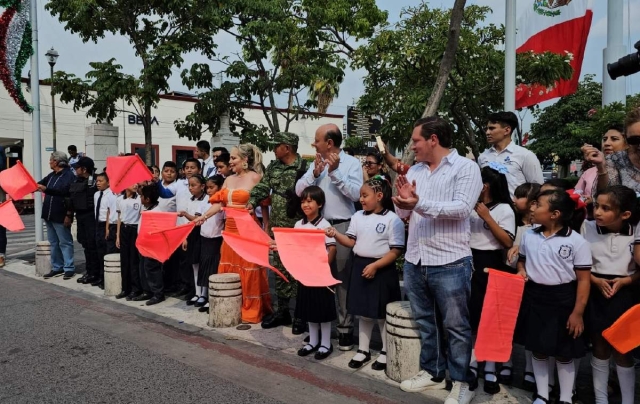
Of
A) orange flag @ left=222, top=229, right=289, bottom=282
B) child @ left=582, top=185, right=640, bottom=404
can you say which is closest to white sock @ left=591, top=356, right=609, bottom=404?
child @ left=582, top=185, right=640, bottom=404

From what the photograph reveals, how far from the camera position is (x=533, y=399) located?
12.3 feet

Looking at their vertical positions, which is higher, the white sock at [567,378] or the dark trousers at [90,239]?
the dark trousers at [90,239]

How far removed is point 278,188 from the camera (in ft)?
18.0

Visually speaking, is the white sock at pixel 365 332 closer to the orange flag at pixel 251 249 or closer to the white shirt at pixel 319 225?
the white shirt at pixel 319 225

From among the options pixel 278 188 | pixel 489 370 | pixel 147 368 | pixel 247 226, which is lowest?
pixel 147 368

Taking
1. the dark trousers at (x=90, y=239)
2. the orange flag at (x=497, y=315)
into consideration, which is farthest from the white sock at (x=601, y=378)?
the dark trousers at (x=90, y=239)

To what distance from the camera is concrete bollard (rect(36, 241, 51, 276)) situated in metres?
8.88

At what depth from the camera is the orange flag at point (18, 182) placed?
8.30m

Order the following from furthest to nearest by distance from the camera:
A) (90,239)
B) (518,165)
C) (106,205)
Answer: (90,239), (106,205), (518,165)

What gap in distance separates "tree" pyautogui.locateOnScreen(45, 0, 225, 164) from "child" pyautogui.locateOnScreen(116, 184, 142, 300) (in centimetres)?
546

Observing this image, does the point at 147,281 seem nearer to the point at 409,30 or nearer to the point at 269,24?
the point at 409,30

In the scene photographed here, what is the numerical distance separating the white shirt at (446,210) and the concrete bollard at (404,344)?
58 cm

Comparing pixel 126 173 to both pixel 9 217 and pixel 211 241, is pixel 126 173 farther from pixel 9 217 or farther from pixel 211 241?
pixel 9 217

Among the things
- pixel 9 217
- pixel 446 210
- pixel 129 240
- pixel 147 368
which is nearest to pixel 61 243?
pixel 9 217
